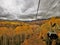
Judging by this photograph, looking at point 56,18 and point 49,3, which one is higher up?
point 49,3

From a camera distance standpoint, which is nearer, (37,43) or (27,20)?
(37,43)

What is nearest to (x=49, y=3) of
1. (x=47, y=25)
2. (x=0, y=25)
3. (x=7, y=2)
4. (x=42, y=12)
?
(x=42, y=12)

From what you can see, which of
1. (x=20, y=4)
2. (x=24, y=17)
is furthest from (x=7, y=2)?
(x=24, y=17)

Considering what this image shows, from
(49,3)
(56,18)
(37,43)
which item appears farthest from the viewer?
(49,3)

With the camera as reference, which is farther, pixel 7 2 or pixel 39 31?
pixel 7 2

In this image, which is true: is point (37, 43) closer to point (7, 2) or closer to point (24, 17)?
point (24, 17)

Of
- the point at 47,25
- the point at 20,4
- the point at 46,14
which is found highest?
the point at 20,4

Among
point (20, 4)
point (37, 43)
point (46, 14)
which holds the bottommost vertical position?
point (37, 43)

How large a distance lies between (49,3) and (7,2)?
0.41 metres

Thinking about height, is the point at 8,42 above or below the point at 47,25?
below

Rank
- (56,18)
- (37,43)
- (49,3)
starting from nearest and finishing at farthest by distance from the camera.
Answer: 1. (37,43)
2. (56,18)
3. (49,3)

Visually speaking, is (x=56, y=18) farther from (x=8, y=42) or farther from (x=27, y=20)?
(x=8, y=42)

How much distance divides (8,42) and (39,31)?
0.27 m

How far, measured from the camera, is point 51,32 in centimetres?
126
